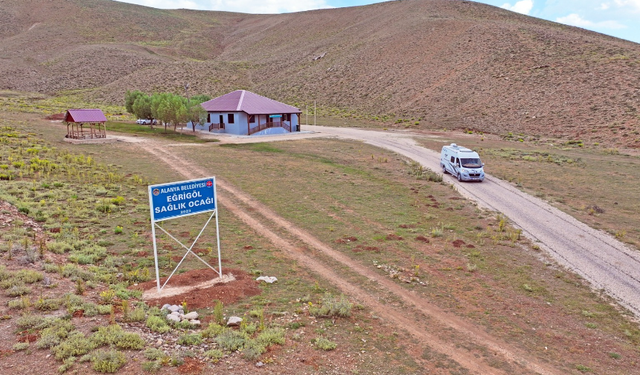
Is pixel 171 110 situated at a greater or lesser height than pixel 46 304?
greater

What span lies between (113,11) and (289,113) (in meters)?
166

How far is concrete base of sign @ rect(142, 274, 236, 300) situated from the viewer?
36.5 feet

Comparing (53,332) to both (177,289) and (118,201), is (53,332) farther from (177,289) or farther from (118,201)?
(118,201)

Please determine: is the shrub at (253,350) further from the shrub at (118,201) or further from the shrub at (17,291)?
the shrub at (118,201)

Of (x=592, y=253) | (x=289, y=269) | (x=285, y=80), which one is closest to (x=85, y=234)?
(x=289, y=269)

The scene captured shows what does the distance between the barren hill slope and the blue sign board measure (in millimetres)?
49358

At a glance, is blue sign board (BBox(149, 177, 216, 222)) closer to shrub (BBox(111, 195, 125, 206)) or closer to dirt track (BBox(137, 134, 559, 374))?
dirt track (BBox(137, 134, 559, 374))

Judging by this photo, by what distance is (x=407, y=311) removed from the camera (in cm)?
1127

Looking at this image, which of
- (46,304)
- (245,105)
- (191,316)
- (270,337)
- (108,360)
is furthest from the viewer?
(245,105)

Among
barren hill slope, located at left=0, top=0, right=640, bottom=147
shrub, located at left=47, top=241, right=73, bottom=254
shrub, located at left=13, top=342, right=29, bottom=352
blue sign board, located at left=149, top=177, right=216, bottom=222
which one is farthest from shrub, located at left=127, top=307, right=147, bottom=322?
barren hill slope, located at left=0, top=0, right=640, bottom=147

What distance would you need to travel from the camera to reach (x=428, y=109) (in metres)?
69.4

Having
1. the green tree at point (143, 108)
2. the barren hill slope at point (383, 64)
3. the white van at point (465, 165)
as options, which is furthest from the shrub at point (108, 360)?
the barren hill slope at point (383, 64)

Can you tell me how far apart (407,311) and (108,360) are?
24.7 ft

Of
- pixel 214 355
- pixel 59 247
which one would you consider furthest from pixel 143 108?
pixel 214 355
